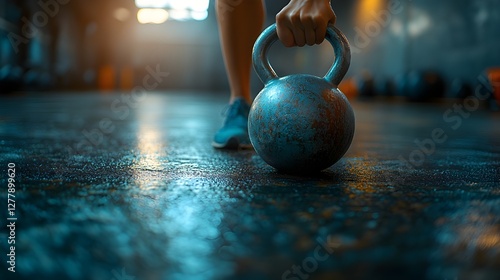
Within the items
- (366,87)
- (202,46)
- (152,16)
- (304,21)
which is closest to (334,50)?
(304,21)

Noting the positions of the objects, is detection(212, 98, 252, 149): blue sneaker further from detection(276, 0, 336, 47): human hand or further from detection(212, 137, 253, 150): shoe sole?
detection(276, 0, 336, 47): human hand

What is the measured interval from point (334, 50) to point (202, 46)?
15.7m

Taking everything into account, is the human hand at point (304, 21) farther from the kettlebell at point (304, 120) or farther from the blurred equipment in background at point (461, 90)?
the blurred equipment in background at point (461, 90)

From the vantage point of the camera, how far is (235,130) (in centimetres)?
160

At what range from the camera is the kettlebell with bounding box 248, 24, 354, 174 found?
3.36ft

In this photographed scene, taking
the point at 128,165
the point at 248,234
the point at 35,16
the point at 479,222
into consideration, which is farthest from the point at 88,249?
the point at 35,16

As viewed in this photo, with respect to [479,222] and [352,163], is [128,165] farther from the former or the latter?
[479,222]

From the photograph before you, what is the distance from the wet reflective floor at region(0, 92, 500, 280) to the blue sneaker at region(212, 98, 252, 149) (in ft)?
0.73

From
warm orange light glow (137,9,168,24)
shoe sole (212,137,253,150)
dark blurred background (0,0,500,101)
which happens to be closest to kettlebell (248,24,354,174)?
shoe sole (212,137,253,150)

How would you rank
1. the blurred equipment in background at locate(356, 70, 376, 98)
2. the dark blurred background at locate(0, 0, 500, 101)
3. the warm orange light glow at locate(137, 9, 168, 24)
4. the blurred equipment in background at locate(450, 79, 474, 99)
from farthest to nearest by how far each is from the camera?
the warm orange light glow at locate(137, 9, 168, 24), the blurred equipment in background at locate(356, 70, 376, 98), the dark blurred background at locate(0, 0, 500, 101), the blurred equipment in background at locate(450, 79, 474, 99)

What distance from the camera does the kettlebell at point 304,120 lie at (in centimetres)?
102

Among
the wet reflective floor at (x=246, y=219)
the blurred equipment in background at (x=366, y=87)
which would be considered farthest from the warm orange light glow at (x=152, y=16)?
the wet reflective floor at (x=246, y=219)

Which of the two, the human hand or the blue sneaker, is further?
the blue sneaker

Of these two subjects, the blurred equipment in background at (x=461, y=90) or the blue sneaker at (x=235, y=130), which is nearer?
the blue sneaker at (x=235, y=130)
